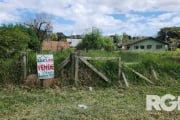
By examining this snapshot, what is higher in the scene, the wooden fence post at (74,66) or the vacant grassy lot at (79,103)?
the wooden fence post at (74,66)

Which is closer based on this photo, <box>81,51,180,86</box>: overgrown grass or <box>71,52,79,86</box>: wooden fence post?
<box>71,52,79,86</box>: wooden fence post

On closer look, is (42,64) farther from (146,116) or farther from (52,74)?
(146,116)

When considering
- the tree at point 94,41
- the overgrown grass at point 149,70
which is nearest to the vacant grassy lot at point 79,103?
the overgrown grass at point 149,70

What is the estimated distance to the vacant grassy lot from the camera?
7.21 m

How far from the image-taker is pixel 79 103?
340 inches

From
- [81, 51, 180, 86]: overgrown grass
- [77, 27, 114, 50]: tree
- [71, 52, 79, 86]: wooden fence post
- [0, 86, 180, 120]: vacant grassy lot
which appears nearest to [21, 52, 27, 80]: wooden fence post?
[0, 86, 180, 120]: vacant grassy lot

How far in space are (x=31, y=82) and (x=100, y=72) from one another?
274 cm

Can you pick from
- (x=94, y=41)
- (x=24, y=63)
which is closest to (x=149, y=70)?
(x=24, y=63)

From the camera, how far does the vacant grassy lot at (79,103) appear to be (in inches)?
284

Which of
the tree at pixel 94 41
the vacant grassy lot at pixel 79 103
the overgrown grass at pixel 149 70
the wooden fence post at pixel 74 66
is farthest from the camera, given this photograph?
the tree at pixel 94 41

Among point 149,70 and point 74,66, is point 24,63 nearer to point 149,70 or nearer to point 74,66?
point 74,66

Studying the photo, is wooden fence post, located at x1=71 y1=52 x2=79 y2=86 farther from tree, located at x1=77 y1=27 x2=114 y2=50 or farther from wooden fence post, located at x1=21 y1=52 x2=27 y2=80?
tree, located at x1=77 y1=27 x2=114 y2=50

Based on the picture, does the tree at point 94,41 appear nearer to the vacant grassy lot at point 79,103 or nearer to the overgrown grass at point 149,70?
the overgrown grass at point 149,70

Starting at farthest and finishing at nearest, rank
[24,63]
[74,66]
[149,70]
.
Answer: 1. [149,70]
2. [74,66]
3. [24,63]
